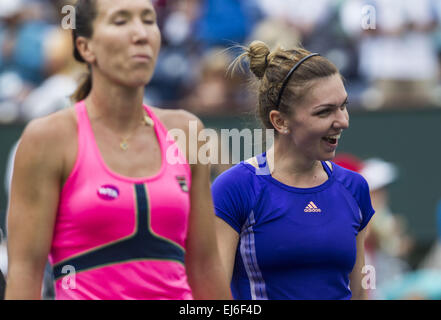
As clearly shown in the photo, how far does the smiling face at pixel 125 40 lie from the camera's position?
325 cm

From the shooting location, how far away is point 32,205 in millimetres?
3160

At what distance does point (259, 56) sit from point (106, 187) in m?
1.21

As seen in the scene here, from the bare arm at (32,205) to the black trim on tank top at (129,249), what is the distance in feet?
0.39

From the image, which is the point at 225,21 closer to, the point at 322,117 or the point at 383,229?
the point at 383,229

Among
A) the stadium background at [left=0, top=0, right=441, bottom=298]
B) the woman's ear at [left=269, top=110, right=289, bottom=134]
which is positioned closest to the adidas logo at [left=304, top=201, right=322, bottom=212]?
the woman's ear at [left=269, top=110, right=289, bottom=134]

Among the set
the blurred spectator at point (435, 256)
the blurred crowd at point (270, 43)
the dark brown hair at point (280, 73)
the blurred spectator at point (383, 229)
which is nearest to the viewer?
the dark brown hair at point (280, 73)

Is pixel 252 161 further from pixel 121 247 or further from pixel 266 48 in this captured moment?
pixel 121 247

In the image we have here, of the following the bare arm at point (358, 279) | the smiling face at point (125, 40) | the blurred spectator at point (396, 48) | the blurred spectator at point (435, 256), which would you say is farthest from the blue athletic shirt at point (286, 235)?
the blurred spectator at point (396, 48)

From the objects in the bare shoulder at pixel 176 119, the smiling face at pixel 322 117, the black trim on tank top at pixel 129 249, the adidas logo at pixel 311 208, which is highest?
the smiling face at pixel 322 117

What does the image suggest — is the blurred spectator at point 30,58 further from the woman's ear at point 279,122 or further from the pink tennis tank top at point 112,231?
the pink tennis tank top at point 112,231

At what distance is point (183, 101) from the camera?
30.0 feet

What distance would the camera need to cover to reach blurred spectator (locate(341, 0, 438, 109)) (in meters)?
8.84

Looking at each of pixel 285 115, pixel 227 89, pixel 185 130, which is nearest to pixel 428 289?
pixel 227 89
